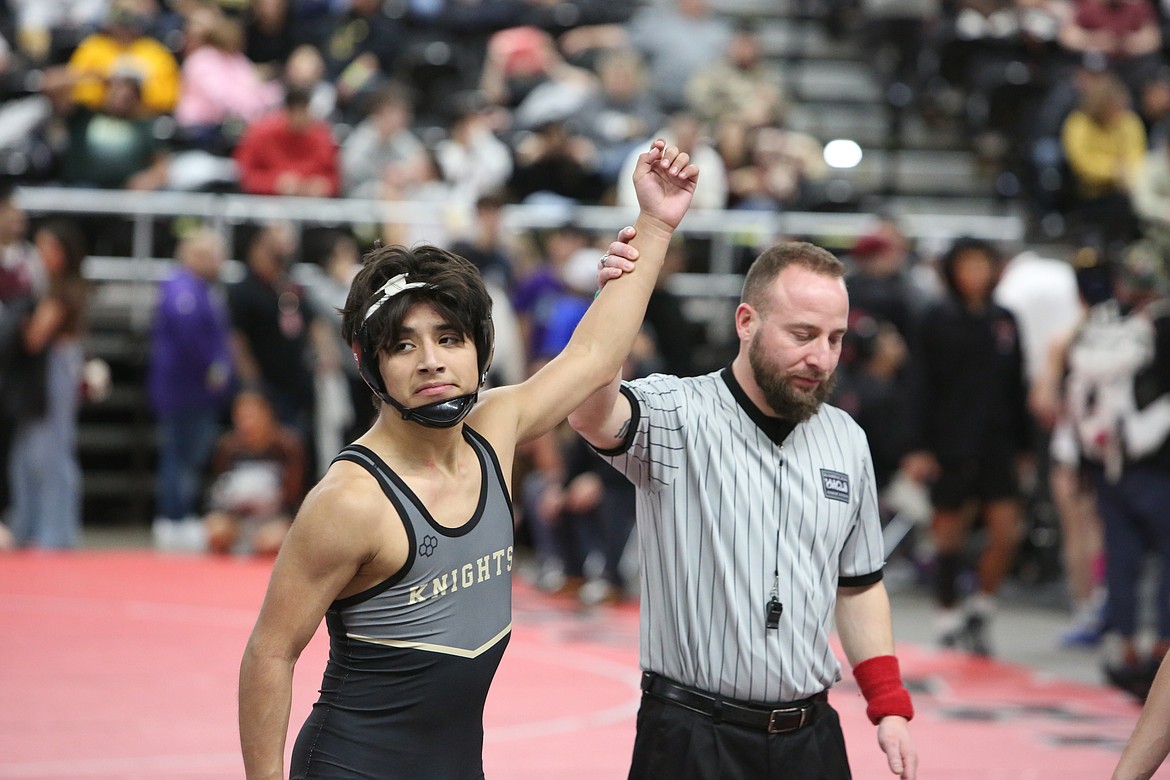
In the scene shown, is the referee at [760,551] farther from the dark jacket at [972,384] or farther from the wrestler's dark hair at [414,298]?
the dark jacket at [972,384]

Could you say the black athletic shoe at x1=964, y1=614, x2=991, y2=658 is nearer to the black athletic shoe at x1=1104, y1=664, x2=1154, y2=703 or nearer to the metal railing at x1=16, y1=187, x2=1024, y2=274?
the black athletic shoe at x1=1104, y1=664, x2=1154, y2=703

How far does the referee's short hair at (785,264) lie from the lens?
160 inches

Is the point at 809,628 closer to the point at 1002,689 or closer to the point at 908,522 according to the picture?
the point at 1002,689

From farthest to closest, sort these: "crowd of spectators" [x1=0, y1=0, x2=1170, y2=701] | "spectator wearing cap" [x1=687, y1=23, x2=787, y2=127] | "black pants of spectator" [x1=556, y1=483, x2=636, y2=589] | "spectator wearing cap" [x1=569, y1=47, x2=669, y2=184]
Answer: "spectator wearing cap" [x1=687, y1=23, x2=787, y2=127] < "spectator wearing cap" [x1=569, y1=47, x2=669, y2=184] < "black pants of spectator" [x1=556, y1=483, x2=636, y2=589] < "crowd of spectators" [x1=0, y1=0, x2=1170, y2=701]

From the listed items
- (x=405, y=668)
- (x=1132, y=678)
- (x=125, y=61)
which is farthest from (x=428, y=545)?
(x=125, y=61)

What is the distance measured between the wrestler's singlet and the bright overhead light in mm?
14225

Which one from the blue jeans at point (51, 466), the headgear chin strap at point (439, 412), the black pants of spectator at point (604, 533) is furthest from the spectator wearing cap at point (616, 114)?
the headgear chin strap at point (439, 412)

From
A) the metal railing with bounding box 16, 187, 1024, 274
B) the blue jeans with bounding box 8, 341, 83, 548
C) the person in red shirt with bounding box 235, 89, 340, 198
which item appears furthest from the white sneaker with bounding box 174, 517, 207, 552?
the person in red shirt with bounding box 235, 89, 340, 198

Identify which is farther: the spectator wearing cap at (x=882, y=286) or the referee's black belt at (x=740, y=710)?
the spectator wearing cap at (x=882, y=286)

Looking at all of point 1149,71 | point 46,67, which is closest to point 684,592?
point 46,67

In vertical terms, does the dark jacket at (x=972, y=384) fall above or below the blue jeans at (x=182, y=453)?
above

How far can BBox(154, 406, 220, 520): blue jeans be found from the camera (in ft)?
43.2

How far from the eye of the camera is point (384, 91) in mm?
14555

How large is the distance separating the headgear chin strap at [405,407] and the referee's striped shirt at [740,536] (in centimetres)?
85
